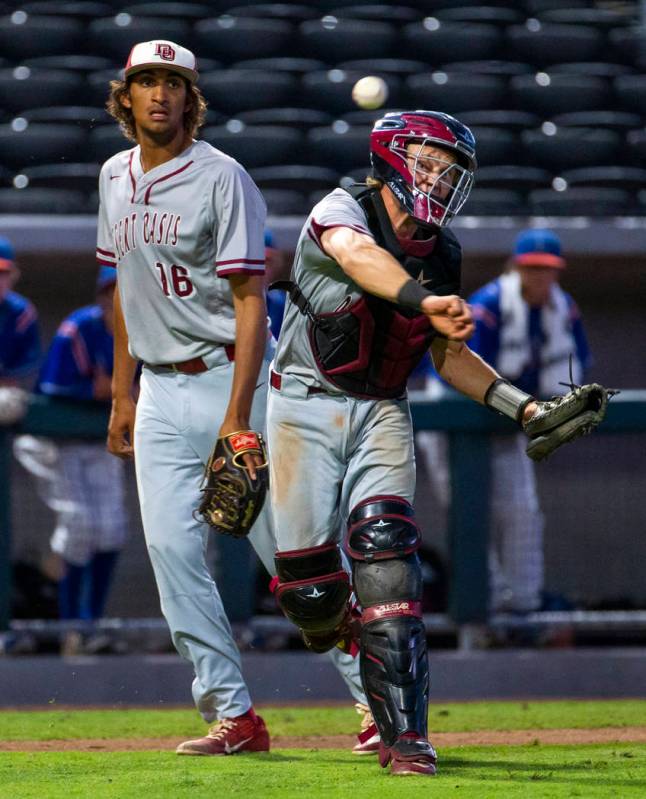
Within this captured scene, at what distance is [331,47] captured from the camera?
9242mm

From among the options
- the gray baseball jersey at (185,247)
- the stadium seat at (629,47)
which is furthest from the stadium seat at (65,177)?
the gray baseball jersey at (185,247)

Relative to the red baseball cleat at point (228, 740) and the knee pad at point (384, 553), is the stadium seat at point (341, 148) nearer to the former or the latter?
the red baseball cleat at point (228, 740)

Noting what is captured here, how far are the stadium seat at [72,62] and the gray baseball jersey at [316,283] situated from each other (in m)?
5.78

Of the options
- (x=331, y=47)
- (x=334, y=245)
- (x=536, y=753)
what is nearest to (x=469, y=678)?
(x=536, y=753)

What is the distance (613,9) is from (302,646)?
569cm

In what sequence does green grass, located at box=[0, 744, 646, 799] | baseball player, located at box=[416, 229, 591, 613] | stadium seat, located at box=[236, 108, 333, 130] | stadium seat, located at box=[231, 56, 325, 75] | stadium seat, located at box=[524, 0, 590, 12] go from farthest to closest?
stadium seat, located at box=[524, 0, 590, 12]
stadium seat, located at box=[231, 56, 325, 75]
stadium seat, located at box=[236, 108, 333, 130]
baseball player, located at box=[416, 229, 591, 613]
green grass, located at box=[0, 744, 646, 799]

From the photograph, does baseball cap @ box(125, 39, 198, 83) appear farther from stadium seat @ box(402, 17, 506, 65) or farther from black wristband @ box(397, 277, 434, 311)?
stadium seat @ box(402, 17, 506, 65)

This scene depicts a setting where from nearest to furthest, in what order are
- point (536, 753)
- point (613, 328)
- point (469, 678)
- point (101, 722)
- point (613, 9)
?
point (536, 753) → point (101, 722) → point (469, 678) → point (613, 328) → point (613, 9)

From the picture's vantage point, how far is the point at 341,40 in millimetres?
9258

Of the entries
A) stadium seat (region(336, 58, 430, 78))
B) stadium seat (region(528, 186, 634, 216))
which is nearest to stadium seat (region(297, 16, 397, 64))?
stadium seat (region(336, 58, 430, 78))

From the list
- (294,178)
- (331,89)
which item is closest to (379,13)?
(331,89)

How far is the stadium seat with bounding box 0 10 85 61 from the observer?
9.12m

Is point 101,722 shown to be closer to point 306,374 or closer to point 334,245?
point 306,374

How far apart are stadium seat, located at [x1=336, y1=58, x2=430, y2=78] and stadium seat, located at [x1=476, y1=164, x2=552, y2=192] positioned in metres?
0.90
